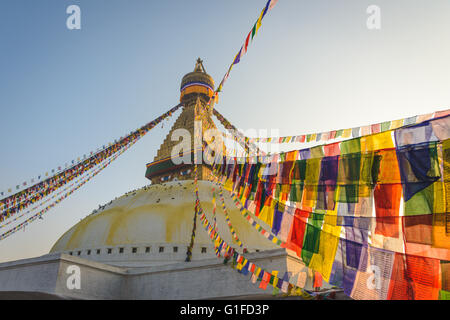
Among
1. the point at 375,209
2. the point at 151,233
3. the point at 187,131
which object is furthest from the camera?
the point at 187,131

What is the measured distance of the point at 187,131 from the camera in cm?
2027

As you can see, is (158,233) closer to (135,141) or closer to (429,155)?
(135,141)

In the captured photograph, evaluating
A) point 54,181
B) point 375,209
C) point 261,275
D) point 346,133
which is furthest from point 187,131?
point 375,209

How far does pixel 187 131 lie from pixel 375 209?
1585 centimetres

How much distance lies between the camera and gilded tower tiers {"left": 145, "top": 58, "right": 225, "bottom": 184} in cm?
1872

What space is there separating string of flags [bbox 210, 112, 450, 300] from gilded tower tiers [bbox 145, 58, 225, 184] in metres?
11.3

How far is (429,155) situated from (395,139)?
47 cm

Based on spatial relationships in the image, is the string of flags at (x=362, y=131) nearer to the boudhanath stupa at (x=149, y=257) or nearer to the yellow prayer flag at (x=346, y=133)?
the yellow prayer flag at (x=346, y=133)

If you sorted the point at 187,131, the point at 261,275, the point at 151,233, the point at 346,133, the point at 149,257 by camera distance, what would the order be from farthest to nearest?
the point at 187,131, the point at 151,233, the point at 149,257, the point at 261,275, the point at 346,133

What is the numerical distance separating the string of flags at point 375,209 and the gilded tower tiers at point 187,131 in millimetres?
11272

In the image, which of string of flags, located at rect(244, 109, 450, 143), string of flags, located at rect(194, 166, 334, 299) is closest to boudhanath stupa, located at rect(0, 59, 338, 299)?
string of flags, located at rect(194, 166, 334, 299)

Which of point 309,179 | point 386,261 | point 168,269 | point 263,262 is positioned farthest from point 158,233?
point 386,261

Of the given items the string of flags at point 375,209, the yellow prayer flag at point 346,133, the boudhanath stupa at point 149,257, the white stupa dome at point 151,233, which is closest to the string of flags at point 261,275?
the boudhanath stupa at point 149,257

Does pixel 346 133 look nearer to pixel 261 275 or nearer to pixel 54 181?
pixel 261 275
